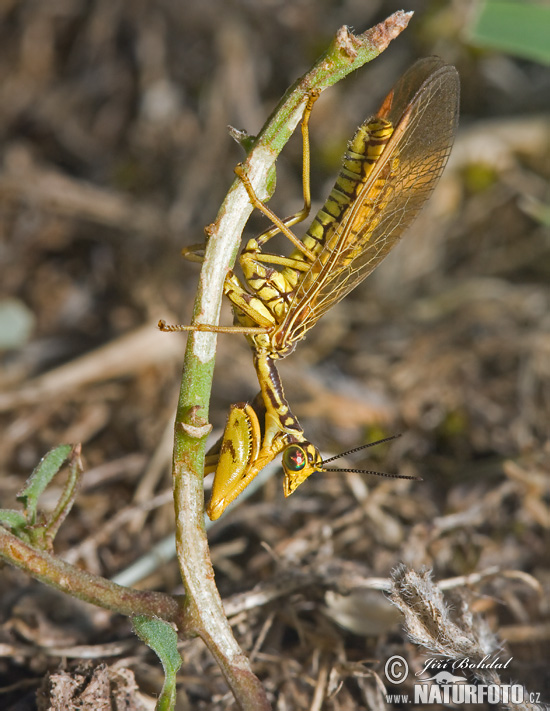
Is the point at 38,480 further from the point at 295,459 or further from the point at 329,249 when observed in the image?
the point at 329,249

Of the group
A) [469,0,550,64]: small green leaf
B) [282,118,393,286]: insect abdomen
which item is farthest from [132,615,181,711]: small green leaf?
[469,0,550,64]: small green leaf

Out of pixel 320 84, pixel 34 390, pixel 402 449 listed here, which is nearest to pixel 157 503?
pixel 34 390

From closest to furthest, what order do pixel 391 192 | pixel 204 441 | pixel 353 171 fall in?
pixel 204 441, pixel 353 171, pixel 391 192

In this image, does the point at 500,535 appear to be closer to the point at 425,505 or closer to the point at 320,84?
the point at 425,505

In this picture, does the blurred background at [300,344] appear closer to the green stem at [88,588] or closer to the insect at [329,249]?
the green stem at [88,588]

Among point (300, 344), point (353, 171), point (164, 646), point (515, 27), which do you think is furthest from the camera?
point (300, 344)
